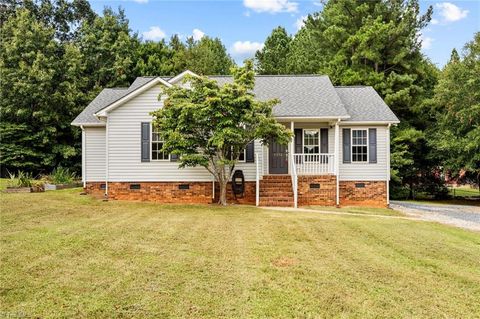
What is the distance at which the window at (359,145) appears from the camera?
51.1 feet

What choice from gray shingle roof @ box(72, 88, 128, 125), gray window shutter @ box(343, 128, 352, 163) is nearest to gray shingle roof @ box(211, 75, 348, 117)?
gray window shutter @ box(343, 128, 352, 163)

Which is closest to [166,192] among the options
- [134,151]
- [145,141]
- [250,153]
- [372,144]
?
[134,151]

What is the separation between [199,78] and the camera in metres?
12.5

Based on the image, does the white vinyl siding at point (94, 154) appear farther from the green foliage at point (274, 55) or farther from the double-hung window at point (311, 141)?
the green foliage at point (274, 55)

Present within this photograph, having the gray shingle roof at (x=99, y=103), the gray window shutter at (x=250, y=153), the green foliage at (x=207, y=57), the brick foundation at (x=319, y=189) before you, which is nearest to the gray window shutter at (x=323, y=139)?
the brick foundation at (x=319, y=189)

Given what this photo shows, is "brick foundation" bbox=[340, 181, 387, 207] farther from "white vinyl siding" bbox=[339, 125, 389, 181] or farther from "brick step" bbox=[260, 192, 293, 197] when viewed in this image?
"brick step" bbox=[260, 192, 293, 197]

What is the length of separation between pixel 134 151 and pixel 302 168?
681 centimetres

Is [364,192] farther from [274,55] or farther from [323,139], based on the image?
[274,55]

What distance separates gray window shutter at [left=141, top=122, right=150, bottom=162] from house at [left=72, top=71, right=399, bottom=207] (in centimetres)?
4

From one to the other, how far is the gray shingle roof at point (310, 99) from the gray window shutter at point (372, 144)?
1.86 ft

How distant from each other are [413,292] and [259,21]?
3015 cm

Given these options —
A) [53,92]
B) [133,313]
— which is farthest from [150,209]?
[53,92]

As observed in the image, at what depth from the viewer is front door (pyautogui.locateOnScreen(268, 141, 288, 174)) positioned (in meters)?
15.7

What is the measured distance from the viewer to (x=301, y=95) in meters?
16.6
